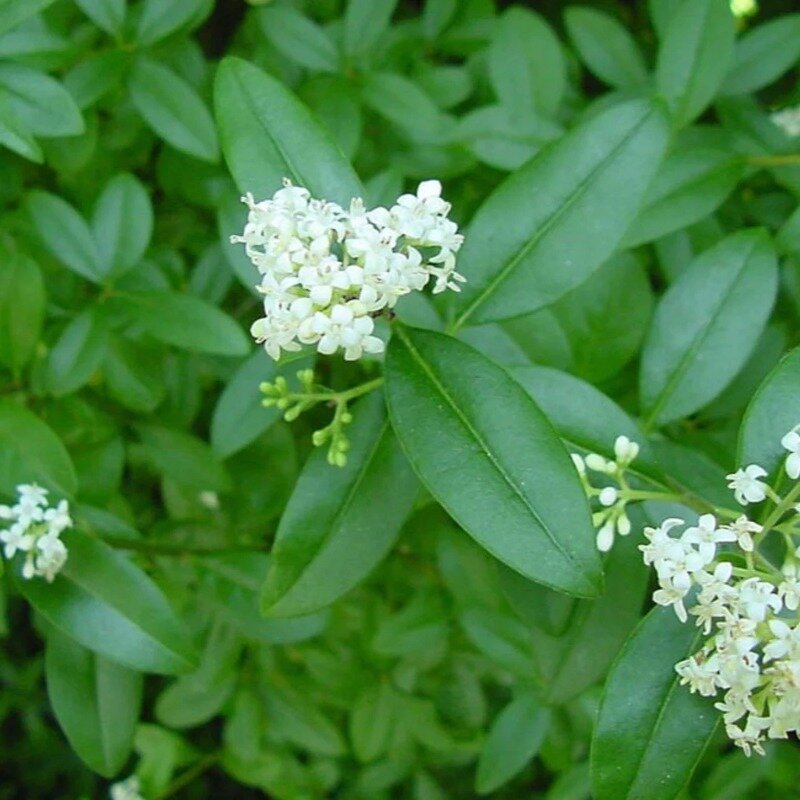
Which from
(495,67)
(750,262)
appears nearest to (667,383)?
(750,262)

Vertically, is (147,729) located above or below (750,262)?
below

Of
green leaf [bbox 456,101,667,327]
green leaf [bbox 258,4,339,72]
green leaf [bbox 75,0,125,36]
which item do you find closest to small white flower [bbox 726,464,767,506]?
green leaf [bbox 456,101,667,327]

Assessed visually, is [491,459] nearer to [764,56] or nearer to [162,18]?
[162,18]

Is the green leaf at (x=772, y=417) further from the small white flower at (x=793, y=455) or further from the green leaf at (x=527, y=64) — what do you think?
the green leaf at (x=527, y=64)

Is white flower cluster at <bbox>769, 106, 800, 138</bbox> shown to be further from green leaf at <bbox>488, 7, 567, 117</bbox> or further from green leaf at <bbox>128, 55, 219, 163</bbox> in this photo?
green leaf at <bbox>128, 55, 219, 163</bbox>

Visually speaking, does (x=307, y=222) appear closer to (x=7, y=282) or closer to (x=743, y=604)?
(x=743, y=604)

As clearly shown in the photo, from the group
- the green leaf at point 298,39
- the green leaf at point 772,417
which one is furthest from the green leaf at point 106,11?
the green leaf at point 772,417
